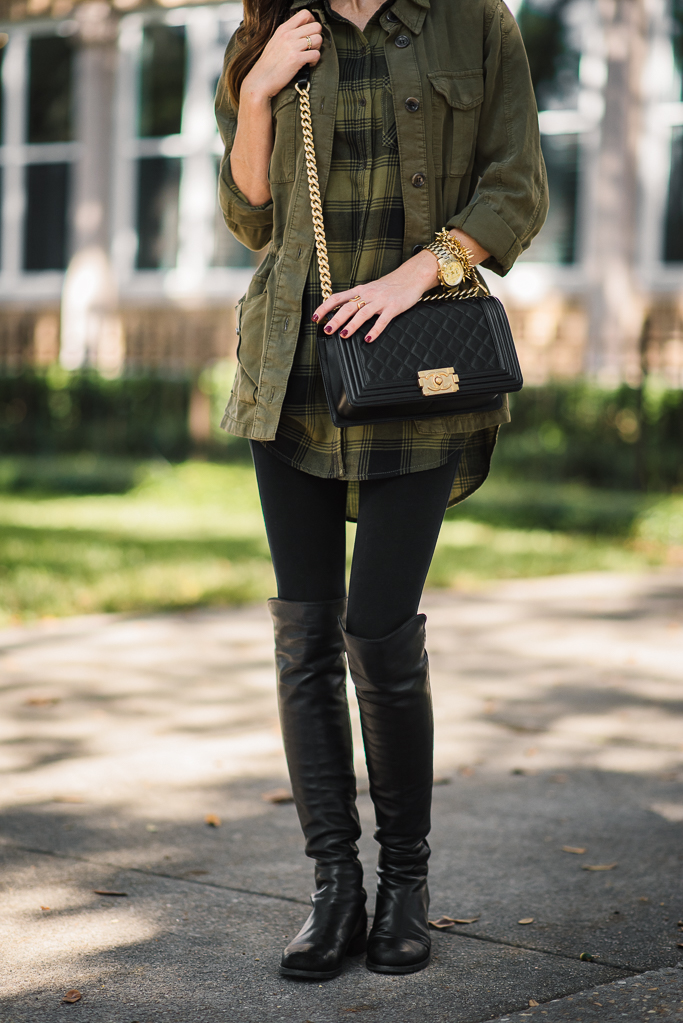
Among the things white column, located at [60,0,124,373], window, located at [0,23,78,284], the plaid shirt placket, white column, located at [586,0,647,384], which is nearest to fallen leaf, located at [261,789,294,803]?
the plaid shirt placket

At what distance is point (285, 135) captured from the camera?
7.61 ft

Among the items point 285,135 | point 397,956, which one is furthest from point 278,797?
point 285,135

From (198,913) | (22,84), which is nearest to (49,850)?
(198,913)

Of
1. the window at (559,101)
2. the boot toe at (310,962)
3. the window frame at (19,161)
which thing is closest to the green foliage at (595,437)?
the window at (559,101)

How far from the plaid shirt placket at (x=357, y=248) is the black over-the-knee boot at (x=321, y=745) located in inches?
13.0

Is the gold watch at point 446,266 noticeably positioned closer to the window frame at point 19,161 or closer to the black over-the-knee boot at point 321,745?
the black over-the-knee boot at point 321,745

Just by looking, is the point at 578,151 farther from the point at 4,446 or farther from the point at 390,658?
the point at 390,658

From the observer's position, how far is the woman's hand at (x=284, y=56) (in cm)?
226

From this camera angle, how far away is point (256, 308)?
2402 mm

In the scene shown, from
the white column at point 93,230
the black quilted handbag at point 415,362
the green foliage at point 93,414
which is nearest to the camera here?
the black quilted handbag at point 415,362

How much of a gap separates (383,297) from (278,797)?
66.1 inches

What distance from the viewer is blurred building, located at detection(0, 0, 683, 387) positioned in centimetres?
1227

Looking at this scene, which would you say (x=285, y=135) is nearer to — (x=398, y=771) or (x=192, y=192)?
(x=398, y=771)

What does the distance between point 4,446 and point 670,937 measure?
12455 mm
